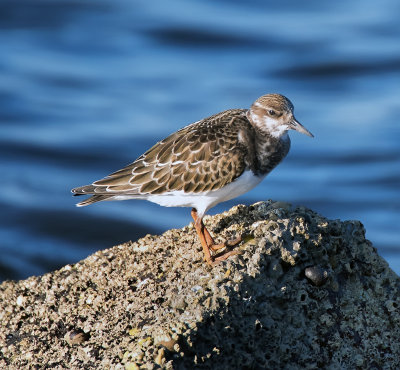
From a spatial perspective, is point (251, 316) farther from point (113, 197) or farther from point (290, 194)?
point (290, 194)

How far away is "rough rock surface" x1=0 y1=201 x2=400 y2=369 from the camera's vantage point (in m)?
3.51

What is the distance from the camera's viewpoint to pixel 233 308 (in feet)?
11.8

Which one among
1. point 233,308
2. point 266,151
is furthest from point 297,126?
point 233,308

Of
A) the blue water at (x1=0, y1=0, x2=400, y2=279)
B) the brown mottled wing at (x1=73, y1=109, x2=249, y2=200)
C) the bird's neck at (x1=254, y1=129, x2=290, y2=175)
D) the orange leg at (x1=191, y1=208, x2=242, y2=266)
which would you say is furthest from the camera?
the blue water at (x1=0, y1=0, x2=400, y2=279)

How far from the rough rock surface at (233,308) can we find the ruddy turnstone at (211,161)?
422 mm

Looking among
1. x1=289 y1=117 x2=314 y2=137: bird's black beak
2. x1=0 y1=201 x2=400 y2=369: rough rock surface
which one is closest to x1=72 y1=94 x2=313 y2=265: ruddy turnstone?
x1=289 y1=117 x2=314 y2=137: bird's black beak

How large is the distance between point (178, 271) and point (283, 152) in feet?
4.52

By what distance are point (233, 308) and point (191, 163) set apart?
1.60 meters

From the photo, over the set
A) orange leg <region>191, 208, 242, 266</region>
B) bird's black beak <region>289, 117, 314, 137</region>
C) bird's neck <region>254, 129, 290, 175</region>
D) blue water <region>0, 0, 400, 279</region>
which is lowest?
orange leg <region>191, 208, 242, 266</region>

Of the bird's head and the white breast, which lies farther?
the bird's head

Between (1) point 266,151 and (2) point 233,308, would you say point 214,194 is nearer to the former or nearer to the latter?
(1) point 266,151

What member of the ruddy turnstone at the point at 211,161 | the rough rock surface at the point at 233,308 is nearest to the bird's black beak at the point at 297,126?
the ruddy turnstone at the point at 211,161

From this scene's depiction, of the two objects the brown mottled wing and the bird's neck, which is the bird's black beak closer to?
the bird's neck

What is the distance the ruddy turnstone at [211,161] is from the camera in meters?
4.92
